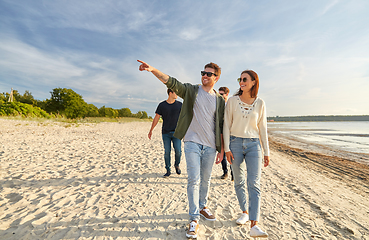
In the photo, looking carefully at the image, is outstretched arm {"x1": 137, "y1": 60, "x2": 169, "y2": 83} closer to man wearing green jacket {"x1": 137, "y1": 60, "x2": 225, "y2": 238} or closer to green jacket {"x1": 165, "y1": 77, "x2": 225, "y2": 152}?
man wearing green jacket {"x1": 137, "y1": 60, "x2": 225, "y2": 238}

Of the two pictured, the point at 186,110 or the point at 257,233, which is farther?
the point at 186,110

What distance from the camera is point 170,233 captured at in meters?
2.82

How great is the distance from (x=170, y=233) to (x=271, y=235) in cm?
160

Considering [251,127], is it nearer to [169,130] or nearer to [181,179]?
[169,130]

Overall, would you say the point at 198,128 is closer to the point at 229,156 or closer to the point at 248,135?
the point at 229,156

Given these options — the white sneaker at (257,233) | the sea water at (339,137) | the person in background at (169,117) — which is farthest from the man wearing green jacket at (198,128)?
the sea water at (339,137)

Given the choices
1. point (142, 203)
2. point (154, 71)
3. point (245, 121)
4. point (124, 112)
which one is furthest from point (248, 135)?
point (124, 112)

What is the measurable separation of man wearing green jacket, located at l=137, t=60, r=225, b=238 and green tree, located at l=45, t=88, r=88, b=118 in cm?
5107

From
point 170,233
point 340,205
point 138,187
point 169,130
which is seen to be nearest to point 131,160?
point 138,187

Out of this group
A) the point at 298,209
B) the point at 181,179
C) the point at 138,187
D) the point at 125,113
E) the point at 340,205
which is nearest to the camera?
the point at 298,209

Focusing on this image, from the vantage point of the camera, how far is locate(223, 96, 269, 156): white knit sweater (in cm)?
269

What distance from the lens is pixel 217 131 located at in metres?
2.85

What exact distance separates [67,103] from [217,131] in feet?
174

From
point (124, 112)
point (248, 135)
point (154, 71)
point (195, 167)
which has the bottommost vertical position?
point (195, 167)
